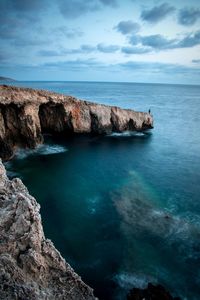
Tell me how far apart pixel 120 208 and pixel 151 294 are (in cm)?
1281

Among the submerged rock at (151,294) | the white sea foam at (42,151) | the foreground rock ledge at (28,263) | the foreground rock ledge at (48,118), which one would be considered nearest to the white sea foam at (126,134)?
the foreground rock ledge at (48,118)

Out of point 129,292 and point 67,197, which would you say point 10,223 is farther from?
point 67,197

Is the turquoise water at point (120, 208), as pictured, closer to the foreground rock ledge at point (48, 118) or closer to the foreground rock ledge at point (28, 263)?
the foreground rock ledge at point (48, 118)

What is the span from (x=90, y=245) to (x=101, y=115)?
36900 mm

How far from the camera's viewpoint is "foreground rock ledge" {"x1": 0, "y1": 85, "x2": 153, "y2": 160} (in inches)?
1741

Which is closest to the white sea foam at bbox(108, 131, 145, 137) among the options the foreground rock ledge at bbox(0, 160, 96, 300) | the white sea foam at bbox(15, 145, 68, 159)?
the white sea foam at bbox(15, 145, 68, 159)

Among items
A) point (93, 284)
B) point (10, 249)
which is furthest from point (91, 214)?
point (10, 249)

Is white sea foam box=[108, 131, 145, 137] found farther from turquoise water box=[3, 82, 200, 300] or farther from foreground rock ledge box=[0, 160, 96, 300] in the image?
foreground rock ledge box=[0, 160, 96, 300]

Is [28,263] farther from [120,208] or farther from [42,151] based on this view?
[42,151]

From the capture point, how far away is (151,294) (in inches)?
704

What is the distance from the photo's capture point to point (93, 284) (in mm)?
19812

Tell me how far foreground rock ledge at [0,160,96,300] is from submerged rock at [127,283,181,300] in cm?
628

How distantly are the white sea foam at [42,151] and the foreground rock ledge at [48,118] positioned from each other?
0.95 metres

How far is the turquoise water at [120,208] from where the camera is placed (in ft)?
69.7
